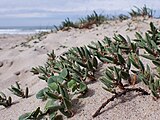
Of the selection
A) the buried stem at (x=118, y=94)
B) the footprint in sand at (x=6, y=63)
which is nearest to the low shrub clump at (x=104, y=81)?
the buried stem at (x=118, y=94)

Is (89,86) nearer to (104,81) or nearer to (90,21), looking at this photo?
(104,81)

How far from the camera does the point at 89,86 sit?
2053 millimetres

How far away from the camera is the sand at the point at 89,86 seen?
1675 millimetres

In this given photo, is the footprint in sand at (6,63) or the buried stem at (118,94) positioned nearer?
the buried stem at (118,94)

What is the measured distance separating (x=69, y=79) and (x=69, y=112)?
0.33m

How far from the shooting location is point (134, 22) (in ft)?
15.9

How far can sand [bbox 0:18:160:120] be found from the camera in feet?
5.50

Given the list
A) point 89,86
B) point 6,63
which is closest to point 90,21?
point 6,63

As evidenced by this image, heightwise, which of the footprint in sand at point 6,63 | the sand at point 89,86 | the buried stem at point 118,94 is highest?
the buried stem at point 118,94

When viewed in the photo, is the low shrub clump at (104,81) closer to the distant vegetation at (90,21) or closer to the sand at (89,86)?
the sand at (89,86)

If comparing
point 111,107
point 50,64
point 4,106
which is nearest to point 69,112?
point 111,107

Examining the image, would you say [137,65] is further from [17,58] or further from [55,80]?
[17,58]

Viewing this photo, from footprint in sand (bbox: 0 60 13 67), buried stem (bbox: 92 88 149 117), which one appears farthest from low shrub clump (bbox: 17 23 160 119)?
footprint in sand (bbox: 0 60 13 67)

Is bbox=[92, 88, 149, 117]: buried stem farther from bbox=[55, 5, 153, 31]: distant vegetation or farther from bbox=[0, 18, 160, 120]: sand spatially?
bbox=[55, 5, 153, 31]: distant vegetation
